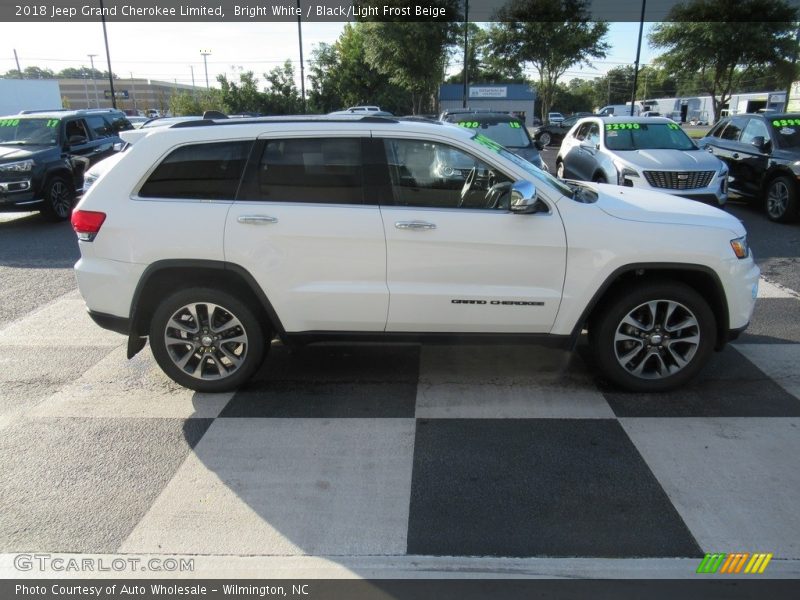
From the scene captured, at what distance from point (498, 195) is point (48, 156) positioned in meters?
9.88

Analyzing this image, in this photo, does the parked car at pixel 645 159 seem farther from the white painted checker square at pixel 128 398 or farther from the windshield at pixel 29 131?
the windshield at pixel 29 131

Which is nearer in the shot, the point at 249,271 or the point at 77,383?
the point at 249,271

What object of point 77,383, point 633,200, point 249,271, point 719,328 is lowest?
point 77,383

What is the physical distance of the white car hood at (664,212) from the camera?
4.06 meters

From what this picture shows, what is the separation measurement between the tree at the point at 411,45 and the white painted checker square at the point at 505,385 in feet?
92.9

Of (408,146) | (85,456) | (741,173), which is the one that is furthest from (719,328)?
(741,173)

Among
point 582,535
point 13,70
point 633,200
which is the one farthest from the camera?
point 13,70

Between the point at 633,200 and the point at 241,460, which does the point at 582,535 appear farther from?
the point at 633,200

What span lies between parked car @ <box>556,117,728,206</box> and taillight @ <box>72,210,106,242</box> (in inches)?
308

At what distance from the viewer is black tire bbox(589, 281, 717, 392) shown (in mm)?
4129

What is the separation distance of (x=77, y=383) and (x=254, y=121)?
7.88ft

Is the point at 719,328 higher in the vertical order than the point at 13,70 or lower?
lower

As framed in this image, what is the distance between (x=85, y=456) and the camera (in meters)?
3.65

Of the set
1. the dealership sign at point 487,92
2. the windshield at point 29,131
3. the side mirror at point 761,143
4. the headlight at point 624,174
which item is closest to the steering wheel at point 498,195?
the headlight at point 624,174
